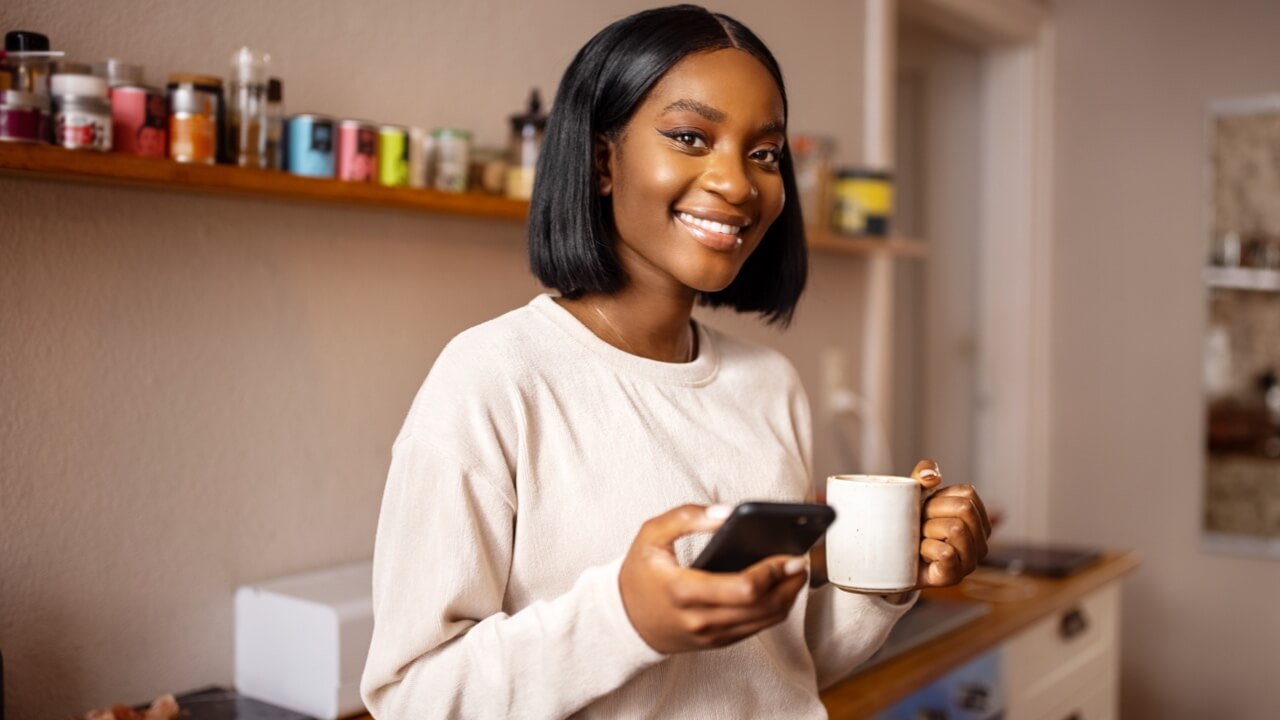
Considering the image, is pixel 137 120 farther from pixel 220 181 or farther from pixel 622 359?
pixel 622 359

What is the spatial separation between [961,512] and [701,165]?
0.36 m

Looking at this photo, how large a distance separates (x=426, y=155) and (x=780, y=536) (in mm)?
935

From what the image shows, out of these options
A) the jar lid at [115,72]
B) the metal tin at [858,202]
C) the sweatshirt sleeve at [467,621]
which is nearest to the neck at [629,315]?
the sweatshirt sleeve at [467,621]

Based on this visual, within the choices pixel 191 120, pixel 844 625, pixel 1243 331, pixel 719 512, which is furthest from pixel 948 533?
pixel 1243 331

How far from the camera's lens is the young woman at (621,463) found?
0.82m

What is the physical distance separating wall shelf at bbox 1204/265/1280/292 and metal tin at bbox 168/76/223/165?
2.65 m

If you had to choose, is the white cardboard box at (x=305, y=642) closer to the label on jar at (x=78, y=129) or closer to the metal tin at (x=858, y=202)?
the label on jar at (x=78, y=129)

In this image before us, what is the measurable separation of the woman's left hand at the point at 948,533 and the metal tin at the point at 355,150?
77 cm

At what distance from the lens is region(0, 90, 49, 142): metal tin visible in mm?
1078

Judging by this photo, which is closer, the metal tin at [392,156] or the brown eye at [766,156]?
the brown eye at [766,156]

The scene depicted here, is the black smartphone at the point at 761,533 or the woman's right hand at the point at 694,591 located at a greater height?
the black smartphone at the point at 761,533

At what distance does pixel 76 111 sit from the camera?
3.70 ft

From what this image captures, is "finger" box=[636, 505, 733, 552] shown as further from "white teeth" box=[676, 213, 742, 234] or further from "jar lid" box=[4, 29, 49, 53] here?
"jar lid" box=[4, 29, 49, 53]

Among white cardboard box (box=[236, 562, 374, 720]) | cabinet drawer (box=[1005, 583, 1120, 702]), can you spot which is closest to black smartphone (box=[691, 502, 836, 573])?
white cardboard box (box=[236, 562, 374, 720])
